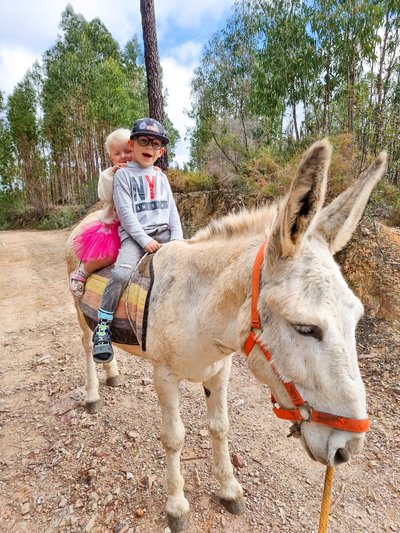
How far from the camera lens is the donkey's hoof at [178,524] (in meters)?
2.29

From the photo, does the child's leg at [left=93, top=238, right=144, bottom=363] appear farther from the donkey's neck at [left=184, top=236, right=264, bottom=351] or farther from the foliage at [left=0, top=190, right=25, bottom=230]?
the foliage at [left=0, top=190, right=25, bottom=230]

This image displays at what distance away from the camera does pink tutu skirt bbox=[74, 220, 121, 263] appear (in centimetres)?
271

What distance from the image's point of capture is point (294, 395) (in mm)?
1359

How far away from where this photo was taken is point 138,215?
9.00 feet

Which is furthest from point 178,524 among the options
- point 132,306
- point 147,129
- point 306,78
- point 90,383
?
point 306,78

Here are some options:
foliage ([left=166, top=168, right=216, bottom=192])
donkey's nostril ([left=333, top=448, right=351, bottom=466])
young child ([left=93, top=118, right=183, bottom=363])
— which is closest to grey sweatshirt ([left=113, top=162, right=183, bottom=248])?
young child ([left=93, top=118, right=183, bottom=363])

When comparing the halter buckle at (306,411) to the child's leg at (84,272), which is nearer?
the halter buckle at (306,411)

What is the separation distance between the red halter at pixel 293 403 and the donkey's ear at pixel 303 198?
19 centimetres

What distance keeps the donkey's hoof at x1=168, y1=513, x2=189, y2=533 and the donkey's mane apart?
201 cm

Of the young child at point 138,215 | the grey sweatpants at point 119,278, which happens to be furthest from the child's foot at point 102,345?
the grey sweatpants at point 119,278

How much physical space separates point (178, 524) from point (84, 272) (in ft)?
6.80

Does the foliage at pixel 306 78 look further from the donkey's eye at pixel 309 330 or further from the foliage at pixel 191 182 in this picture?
the donkey's eye at pixel 309 330

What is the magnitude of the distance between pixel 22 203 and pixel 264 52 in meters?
26.7

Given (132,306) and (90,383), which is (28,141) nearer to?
(90,383)
